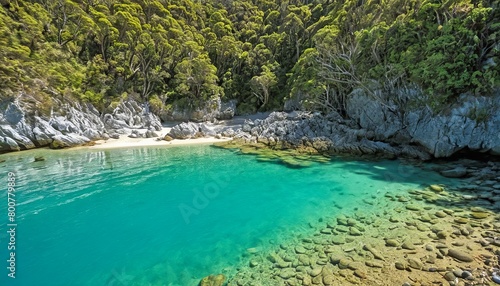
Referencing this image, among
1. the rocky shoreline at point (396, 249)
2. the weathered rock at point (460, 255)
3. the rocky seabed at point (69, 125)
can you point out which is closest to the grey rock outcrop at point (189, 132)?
the rocky seabed at point (69, 125)

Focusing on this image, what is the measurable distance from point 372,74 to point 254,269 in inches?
842

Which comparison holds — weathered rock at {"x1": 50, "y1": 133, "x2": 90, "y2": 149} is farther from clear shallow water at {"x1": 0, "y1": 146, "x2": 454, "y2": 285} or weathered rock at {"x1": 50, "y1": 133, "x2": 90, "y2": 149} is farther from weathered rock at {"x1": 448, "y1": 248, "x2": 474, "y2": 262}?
weathered rock at {"x1": 448, "y1": 248, "x2": 474, "y2": 262}

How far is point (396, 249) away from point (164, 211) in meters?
9.50

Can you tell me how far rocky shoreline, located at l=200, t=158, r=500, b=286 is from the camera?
19.0ft

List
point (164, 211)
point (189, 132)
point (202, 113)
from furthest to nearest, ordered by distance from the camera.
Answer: point (202, 113), point (189, 132), point (164, 211)

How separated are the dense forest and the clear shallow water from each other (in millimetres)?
9038

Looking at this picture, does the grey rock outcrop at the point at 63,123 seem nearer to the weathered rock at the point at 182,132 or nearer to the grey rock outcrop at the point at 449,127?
the weathered rock at the point at 182,132

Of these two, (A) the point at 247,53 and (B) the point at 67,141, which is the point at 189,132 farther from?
(A) the point at 247,53

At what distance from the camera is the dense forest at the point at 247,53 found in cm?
1592

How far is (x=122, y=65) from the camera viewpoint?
36.6 m

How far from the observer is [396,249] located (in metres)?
6.85

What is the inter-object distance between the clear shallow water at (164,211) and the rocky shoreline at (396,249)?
724mm

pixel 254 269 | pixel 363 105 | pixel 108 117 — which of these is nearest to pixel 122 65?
pixel 108 117

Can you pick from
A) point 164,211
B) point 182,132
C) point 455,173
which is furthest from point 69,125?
point 455,173
